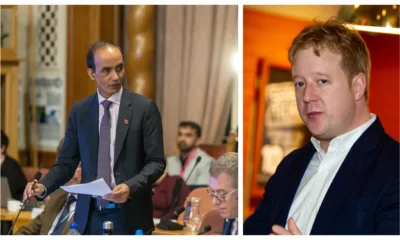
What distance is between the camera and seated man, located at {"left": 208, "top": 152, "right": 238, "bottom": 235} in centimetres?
312

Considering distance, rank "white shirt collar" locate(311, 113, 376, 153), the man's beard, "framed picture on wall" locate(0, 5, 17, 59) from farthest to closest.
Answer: "framed picture on wall" locate(0, 5, 17, 59), the man's beard, "white shirt collar" locate(311, 113, 376, 153)

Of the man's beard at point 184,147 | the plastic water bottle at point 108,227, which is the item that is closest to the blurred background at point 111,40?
the man's beard at point 184,147

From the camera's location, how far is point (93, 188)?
117 inches

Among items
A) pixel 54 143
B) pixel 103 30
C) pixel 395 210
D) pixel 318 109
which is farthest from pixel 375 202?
pixel 54 143

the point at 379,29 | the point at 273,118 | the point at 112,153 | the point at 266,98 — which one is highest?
the point at 379,29

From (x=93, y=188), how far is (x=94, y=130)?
251 millimetres

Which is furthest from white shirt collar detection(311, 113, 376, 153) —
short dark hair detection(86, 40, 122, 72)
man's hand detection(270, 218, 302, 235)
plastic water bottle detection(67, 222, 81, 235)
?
plastic water bottle detection(67, 222, 81, 235)

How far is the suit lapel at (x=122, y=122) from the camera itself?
301 centimetres

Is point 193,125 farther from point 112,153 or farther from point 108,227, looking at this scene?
point 108,227

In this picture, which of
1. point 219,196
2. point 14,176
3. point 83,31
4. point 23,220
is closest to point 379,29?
point 219,196

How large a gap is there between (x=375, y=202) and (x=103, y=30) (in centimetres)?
270

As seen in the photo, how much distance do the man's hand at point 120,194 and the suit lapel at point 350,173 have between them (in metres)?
0.84

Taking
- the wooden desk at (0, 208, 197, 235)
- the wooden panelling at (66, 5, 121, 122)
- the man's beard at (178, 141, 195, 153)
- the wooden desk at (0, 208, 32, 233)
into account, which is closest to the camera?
the wooden desk at (0, 208, 197, 235)

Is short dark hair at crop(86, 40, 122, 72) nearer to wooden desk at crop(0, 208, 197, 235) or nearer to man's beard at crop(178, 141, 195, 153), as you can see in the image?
wooden desk at crop(0, 208, 197, 235)
